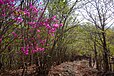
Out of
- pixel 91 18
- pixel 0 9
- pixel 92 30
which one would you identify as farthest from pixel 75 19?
pixel 0 9

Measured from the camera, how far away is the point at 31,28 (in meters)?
8.99

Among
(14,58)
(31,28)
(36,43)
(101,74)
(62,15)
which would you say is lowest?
(101,74)

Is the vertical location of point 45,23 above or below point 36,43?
above

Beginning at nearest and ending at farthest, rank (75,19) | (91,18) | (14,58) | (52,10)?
(52,10) → (14,58) → (75,19) → (91,18)

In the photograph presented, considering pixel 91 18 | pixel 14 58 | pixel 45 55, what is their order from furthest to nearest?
pixel 91 18
pixel 14 58
pixel 45 55

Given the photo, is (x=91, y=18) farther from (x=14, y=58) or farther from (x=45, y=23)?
(x=45, y=23)

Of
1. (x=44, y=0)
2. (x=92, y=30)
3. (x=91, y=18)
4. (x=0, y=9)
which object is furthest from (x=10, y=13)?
(x=91, y=18)

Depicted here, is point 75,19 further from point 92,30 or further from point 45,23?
point 45,23

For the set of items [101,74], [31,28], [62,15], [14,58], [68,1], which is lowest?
[101,74]

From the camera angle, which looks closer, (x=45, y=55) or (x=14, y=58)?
(x=45, y=55)

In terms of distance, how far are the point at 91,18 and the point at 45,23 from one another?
13461 millimetres

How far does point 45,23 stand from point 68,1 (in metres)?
4.04

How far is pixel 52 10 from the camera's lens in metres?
11.5

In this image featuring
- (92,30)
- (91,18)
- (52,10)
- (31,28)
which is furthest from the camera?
(91,18)
